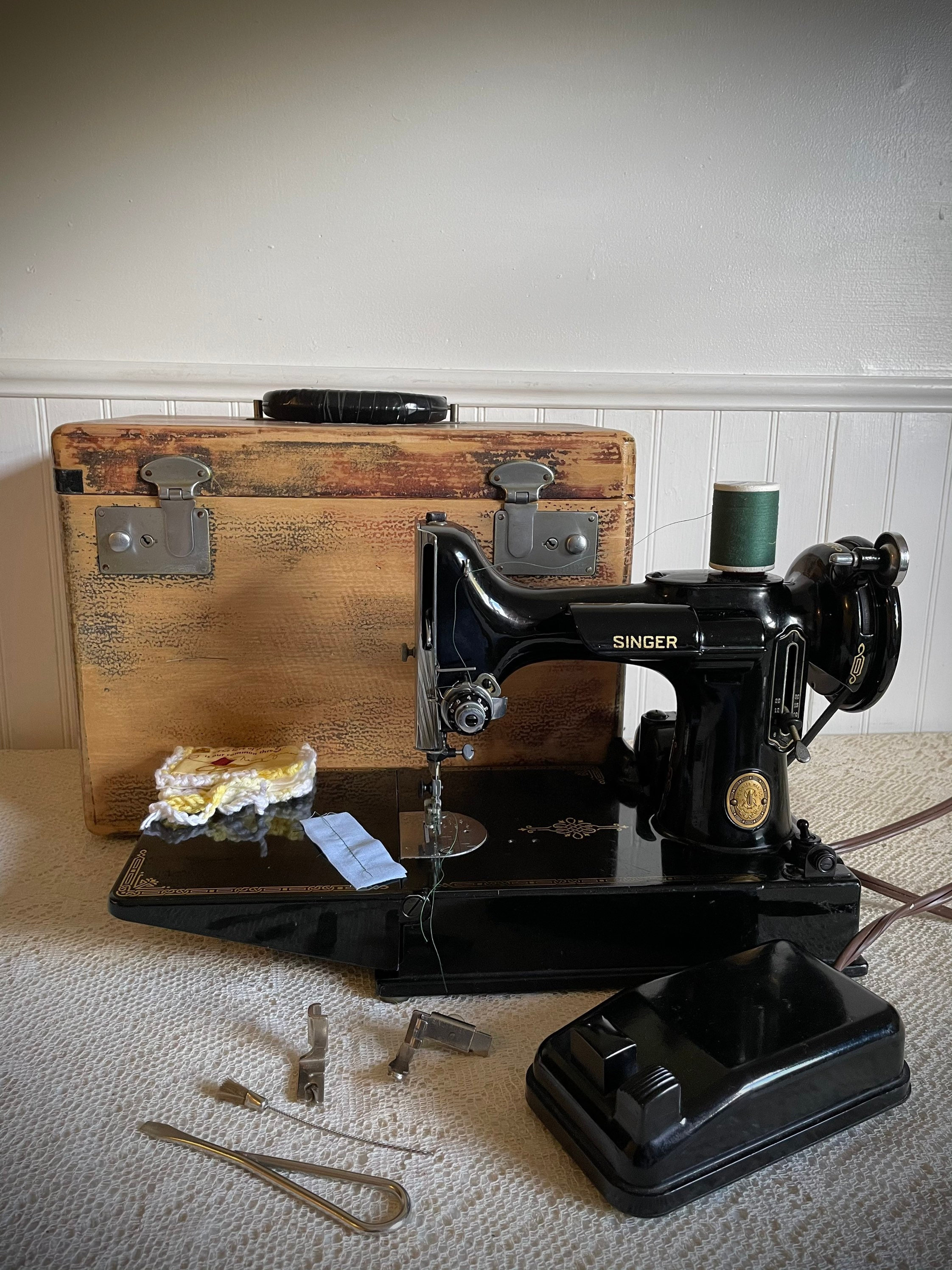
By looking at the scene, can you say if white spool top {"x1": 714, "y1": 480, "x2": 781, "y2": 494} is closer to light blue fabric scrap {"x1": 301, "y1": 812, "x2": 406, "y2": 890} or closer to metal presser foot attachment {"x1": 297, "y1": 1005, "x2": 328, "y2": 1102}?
light blue fabric scrap {"x1": 301, "y1": 812, "x2": 406, "y2": 890}

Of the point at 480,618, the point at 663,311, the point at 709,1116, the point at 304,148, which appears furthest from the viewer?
the point at 663,311

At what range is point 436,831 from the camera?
100 centimetres

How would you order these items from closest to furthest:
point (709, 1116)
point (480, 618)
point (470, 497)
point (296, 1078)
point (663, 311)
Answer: point (709, 1116) → point (296, 1078) → point (480, 618) → point (470, 497) → point (663, 311)

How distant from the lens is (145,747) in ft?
3.99

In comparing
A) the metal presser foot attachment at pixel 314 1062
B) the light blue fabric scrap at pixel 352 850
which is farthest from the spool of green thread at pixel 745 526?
the metal presser foot attachment at pixel 314 1062

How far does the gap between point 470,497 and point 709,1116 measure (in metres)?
0.75

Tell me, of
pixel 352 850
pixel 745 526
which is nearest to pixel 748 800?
pixel 745 526

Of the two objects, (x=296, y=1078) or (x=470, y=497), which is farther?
(x=470, y=497)

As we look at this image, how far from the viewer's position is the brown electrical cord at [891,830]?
3.98 feet

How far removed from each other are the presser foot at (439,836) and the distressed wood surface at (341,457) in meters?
0.40

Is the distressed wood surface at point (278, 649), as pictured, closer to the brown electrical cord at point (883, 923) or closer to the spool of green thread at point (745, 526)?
the spool of green thread at point (745, 526)

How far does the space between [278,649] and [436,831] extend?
35 centimetres

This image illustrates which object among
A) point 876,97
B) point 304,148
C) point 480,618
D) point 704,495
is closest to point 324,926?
point 480,618

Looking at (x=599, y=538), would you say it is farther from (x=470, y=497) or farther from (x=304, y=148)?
(x=304, y=148)
